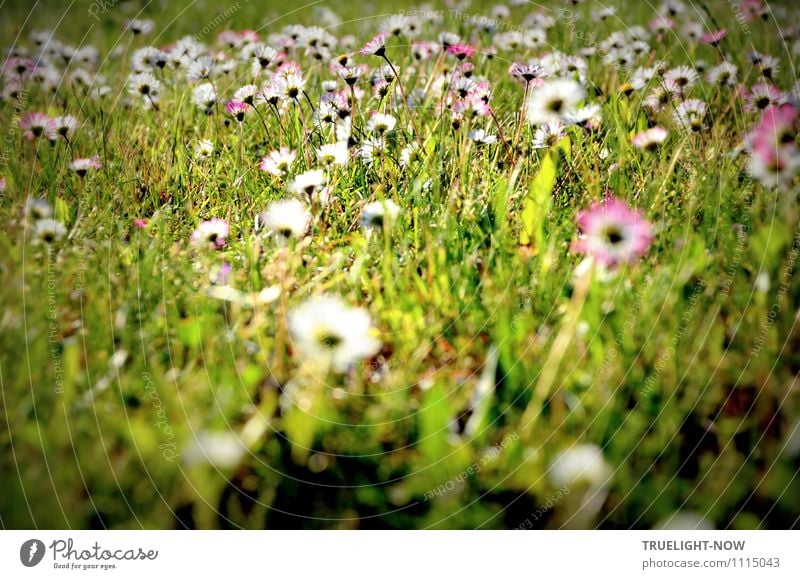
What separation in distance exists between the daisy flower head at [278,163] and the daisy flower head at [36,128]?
298 mm

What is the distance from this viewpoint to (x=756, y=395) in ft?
1.65

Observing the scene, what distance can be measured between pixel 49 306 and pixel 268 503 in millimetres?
292

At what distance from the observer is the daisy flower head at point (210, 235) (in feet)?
2.39

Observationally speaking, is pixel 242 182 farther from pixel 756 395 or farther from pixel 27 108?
pixel 756 395

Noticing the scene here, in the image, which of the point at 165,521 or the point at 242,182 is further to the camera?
the point at 242,182

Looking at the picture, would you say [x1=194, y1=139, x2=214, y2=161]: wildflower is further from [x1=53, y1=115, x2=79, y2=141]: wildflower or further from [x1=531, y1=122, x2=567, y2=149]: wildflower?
[x1=531, y1=122, x2=567, y2=149]: wildflower

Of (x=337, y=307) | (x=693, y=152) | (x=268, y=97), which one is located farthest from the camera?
(x=268, y=97)

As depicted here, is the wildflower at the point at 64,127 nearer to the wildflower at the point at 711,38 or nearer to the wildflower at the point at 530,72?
the wildflower at the point at 530,72

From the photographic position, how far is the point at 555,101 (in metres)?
0.85

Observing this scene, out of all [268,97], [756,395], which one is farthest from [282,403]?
[268,97]

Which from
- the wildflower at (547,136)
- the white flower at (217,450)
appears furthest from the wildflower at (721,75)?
the white flower at (217,450)

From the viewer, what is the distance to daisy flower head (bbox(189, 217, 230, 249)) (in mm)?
728

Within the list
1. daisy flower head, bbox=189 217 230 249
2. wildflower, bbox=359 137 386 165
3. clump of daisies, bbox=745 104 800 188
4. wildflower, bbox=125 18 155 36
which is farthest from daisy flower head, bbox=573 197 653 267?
wildflower, bbox=125 18 155 36

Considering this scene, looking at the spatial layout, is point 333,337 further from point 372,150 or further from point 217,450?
point 372,150
